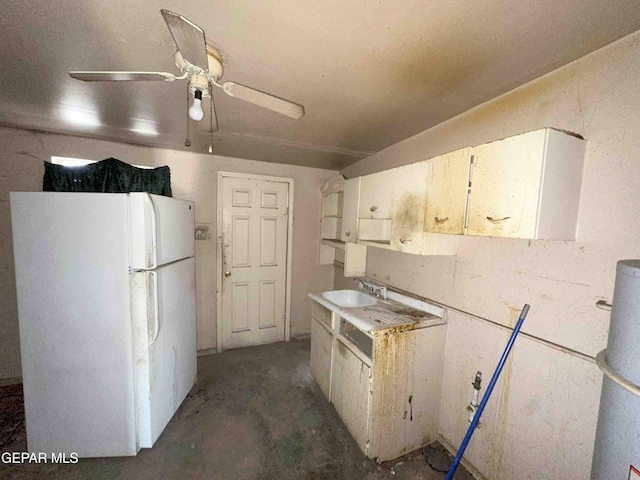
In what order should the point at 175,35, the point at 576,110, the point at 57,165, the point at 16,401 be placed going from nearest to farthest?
the point at 175,35, the point at 576,110, the point at 16,401, the point at 57,165

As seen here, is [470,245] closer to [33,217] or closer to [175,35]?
[175,35]

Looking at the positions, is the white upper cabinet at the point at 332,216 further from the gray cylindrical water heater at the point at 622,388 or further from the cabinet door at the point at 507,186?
the gray cylindrical water heater at the point at 622,388

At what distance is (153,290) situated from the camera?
63.2 inches

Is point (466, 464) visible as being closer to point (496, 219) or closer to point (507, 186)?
point (496, 219)

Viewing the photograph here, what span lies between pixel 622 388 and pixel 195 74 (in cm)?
189

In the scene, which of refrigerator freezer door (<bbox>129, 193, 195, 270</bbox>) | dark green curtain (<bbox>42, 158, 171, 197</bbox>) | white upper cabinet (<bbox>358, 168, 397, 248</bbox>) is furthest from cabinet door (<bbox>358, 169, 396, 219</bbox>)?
dark green curtain (<bbox>42, 158, 171, 197</bbox>)

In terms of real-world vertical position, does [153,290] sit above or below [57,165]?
below

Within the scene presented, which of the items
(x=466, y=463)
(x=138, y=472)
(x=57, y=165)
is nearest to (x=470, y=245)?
(x=466, y=463)

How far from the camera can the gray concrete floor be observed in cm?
157

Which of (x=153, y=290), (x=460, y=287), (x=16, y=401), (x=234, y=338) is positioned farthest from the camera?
(x=234, y=338)

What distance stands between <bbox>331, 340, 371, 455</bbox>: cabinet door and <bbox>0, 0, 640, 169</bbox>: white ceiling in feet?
5.72

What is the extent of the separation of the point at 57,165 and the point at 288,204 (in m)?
2.27

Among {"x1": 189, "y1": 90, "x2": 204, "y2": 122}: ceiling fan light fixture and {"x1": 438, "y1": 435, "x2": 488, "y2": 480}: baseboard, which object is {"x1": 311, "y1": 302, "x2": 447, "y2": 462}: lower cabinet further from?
{"x1": 189, "y1": 90, "x2": 204, "y2": 122}: ceiling fan light fixture

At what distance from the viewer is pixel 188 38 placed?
848 millimetres
